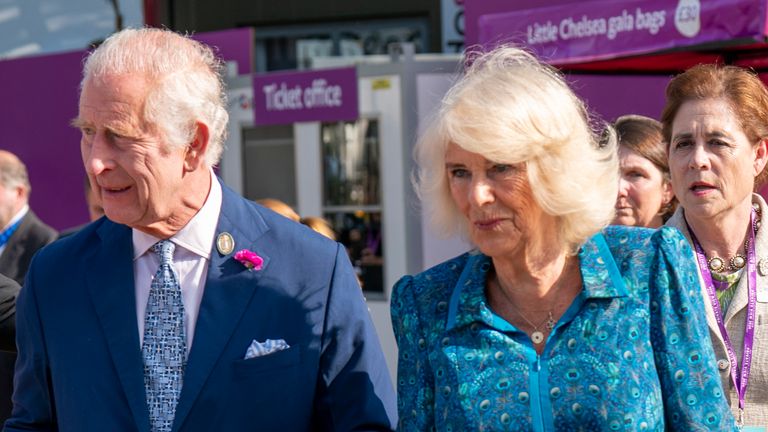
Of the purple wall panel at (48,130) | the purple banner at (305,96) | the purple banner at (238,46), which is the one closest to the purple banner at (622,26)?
the purple banner at (305,96)

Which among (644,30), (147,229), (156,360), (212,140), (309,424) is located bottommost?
(309,424)

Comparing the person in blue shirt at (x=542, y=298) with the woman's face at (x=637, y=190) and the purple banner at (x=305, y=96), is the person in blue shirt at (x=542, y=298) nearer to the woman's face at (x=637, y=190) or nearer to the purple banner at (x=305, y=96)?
the woman's face at (x=637, y=190)

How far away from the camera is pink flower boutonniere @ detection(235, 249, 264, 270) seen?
9.04 ft

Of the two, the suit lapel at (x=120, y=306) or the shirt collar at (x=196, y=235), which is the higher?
the shirt collar at (x=196, y=235)

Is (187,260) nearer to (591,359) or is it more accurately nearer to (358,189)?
(591,359)

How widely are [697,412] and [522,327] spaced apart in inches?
15.9

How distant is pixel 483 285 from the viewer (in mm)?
2516

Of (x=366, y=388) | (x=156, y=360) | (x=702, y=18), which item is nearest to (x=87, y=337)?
(x=156, y=360)

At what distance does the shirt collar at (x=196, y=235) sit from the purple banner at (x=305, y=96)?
590 centimetres

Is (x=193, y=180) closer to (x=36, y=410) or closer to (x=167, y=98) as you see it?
(x=167, y=98)

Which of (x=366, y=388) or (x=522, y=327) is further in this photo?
(x=366, y=388)

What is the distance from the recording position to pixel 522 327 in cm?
244

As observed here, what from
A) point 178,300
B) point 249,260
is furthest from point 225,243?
point 178,300

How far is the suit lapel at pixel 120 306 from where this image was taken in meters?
2.61
